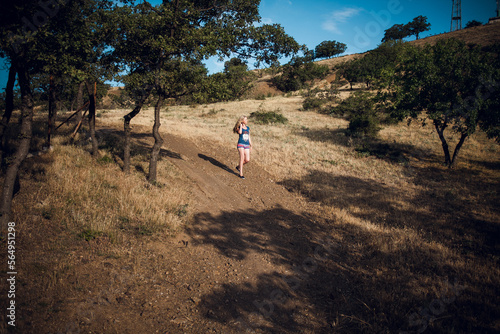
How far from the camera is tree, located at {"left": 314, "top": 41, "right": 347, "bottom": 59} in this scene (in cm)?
9139

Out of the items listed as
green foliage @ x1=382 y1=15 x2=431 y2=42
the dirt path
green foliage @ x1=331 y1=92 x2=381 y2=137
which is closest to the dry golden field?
the dirt path

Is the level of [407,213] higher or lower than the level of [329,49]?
lower

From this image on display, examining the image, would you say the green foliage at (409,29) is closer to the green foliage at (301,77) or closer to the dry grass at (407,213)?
the green foliage at (301,77)

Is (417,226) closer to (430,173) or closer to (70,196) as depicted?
(430,173)

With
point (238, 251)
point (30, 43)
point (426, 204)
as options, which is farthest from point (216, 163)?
point (426, 204)

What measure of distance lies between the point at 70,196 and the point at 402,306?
7.38m

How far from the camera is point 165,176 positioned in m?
8.47

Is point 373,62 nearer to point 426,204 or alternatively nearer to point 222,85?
point 426,204

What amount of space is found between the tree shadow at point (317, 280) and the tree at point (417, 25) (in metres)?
105

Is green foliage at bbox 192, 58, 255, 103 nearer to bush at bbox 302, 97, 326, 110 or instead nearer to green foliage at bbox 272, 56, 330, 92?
bush at bbox 302, 97, 326, 110

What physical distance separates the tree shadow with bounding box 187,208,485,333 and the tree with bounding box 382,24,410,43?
99.0 metres

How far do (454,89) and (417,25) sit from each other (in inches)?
3596

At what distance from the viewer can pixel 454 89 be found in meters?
13.8

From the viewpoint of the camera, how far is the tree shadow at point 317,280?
11.4ft
